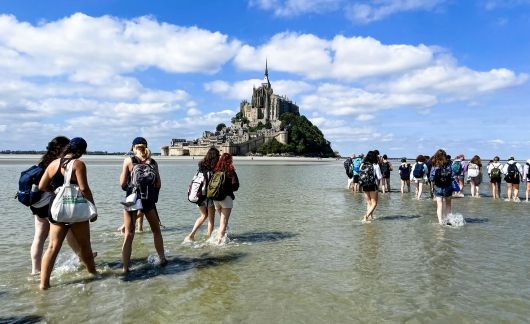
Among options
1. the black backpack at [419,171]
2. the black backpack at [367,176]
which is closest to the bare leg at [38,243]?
the black backpack at [367,176]

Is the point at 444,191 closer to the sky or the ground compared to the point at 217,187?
closer to the ground

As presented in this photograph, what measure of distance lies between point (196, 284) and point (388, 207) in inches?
415

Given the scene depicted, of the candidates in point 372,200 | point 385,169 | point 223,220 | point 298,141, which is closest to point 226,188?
point 223,220

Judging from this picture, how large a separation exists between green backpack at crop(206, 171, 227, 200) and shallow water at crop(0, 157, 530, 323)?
1.05m

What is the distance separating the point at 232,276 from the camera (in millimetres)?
6211

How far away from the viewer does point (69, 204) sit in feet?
18.0

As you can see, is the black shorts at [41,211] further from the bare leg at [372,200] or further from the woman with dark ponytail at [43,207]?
the bare leg at [372,200]

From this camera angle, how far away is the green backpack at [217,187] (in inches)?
322

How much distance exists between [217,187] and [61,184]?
316cm

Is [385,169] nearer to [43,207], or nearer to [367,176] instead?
[367,176]

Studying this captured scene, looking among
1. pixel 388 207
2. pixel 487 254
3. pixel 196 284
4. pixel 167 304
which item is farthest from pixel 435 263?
pixel 388 207

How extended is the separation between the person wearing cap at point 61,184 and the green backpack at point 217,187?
282 centimetres

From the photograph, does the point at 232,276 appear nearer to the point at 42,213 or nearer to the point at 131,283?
the point at 131,283

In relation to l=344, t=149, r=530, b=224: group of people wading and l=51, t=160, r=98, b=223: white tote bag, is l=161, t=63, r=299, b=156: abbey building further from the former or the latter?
l=51, t=160, r=98, b=223: white tote bag
